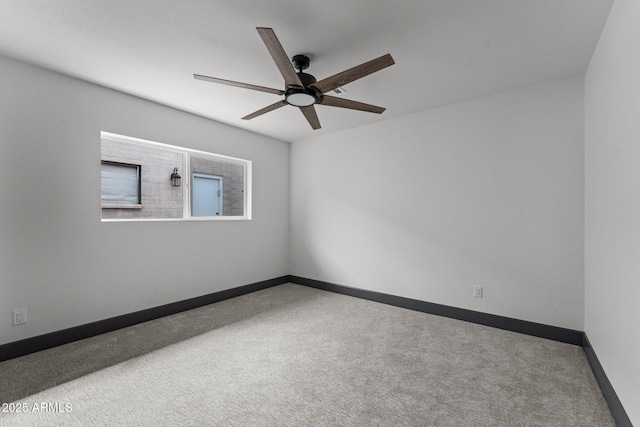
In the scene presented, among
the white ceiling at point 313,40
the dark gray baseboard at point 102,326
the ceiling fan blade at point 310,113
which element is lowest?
the dark gray baseboard at point 102,326

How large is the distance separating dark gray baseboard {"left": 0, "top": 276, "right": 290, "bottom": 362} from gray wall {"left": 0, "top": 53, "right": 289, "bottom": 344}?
6 cm

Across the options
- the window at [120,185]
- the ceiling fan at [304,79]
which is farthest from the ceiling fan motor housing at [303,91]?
the window at [120,185]

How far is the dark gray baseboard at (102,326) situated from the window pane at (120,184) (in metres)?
2.83

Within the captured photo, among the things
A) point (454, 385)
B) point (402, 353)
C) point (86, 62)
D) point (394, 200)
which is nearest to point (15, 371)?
point (86, 62)

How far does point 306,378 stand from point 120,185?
496 cm

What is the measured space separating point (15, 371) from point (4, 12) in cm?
250

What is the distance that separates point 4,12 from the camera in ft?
5.94

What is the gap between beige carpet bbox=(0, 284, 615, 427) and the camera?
5.41ft

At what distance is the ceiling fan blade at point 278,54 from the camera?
5.05 ft

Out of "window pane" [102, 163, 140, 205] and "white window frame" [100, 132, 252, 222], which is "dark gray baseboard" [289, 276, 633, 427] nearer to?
"white window frame" [100, 132, 252, 222]

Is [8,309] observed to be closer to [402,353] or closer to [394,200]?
[402,353]

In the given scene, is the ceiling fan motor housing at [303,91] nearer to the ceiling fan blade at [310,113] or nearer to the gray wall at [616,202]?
the ceiling fan blade at [310,113]

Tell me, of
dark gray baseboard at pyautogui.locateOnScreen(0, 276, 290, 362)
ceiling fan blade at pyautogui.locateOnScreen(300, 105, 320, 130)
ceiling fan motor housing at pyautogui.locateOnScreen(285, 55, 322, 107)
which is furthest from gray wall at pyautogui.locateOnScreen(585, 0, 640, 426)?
dark gray baseboard at pyautogui.locateOnScreen(0, 276, 290, 362)

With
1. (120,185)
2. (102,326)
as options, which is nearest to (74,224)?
(102,326)
